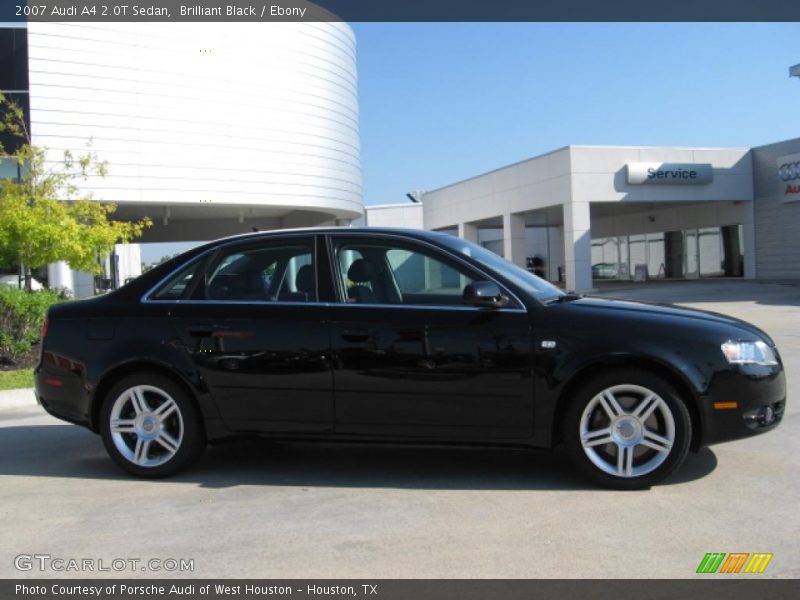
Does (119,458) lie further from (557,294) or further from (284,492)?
(557,294)

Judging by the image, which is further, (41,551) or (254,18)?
(254,18)

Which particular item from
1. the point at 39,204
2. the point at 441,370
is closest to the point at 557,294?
the point at 441,370

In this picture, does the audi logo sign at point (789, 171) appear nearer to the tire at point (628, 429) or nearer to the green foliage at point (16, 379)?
the green foliage at point (16, 379)

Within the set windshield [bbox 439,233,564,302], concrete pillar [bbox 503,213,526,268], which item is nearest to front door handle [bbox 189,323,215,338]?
windshield [bbox 439,233,564,302]

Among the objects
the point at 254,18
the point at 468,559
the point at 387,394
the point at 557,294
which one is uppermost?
the point at 254,18

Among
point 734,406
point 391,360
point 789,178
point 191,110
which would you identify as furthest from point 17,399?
point 789,178

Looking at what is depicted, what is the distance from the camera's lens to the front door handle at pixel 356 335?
4.75m

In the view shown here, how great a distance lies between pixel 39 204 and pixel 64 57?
48.7 feet

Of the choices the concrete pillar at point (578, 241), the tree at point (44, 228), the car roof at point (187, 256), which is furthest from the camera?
the concrete pillar at point (578, 241)

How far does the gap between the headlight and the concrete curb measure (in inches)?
296

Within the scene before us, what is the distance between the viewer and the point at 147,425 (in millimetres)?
5113

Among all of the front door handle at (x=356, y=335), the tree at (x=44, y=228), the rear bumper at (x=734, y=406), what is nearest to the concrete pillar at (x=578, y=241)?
the tree at (x=44, y=228)

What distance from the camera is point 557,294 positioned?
16.7 feet

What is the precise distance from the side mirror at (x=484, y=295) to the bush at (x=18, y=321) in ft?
27.6
